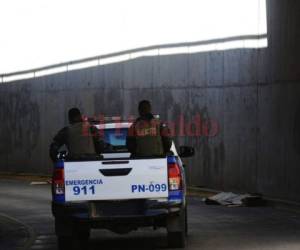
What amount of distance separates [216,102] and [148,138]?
1091 cm

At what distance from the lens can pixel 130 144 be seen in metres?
12.5

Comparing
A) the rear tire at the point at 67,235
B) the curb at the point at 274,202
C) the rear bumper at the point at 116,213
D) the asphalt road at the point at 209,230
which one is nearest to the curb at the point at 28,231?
the asphalt road at the point at 209,230

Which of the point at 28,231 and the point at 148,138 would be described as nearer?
the point at 148,138

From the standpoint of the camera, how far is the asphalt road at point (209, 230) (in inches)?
503

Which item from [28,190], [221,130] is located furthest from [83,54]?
[221,130]

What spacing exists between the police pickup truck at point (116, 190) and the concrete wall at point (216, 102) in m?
7.45

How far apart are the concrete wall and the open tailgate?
7.51 meters

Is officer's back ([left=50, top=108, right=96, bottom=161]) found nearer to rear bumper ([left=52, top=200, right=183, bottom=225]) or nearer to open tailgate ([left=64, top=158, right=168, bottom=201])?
open tailgate ([left=64, top=158, right=168, bottom=201])

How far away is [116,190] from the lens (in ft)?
38.9

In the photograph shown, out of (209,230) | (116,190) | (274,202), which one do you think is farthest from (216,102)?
(116,190)

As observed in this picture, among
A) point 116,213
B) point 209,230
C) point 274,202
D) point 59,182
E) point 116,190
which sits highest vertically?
point 59,182

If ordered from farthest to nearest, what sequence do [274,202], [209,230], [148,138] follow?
[274,202]
[209,230]
[148,138]

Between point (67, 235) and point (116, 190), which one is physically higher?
point (116, 190)

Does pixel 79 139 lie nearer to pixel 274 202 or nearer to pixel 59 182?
pixel 59 182
